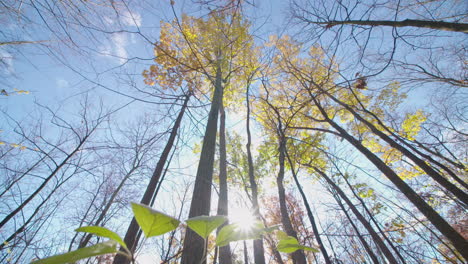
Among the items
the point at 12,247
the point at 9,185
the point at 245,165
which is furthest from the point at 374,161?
the point at 9,185

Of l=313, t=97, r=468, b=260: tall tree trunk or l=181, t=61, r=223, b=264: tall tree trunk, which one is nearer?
l=181, t=61, r=223, b=264: tall tree trunk

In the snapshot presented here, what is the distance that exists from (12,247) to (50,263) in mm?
8001

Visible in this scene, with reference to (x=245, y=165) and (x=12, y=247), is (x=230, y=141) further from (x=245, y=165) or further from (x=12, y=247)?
(x=12, y=247)

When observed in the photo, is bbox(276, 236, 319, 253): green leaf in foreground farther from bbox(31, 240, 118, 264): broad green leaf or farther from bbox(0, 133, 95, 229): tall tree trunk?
bbox(0, 133, 95, 229): tall tree trunk

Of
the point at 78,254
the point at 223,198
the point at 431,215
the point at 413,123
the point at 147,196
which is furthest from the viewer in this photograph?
the point at 413,123

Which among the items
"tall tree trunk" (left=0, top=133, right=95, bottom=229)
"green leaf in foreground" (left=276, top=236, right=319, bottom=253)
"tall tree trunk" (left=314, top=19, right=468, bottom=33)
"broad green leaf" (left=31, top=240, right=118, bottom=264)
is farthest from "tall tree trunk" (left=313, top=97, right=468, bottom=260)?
"tall tree trunk" (left=0, top=133, right=95, bottom=229)

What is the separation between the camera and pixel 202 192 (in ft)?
5.41

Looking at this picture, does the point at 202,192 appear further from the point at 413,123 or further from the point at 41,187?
the point at 413,123

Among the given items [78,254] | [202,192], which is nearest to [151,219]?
[78,254]

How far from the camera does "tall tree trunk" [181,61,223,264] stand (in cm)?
118

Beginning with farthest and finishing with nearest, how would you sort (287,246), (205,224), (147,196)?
(147,196) → (287,246) → (205,224)

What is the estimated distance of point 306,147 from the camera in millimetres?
6805

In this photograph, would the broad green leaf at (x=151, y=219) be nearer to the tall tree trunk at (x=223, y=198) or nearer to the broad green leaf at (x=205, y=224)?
the broad green leaf at (x=205, y=224)

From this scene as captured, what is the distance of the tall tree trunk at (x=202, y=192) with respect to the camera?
3.86 ft
